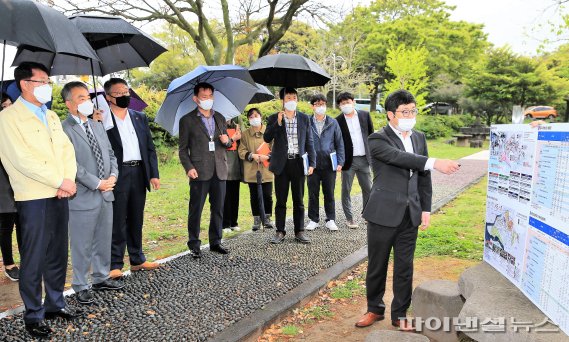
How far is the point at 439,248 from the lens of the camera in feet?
19.3

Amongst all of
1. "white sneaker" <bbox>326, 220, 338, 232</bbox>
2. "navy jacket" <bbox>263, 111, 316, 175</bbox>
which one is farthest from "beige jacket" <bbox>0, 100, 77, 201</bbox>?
"white sneaker" <bbox>326, 220, 338, 232</bbox>

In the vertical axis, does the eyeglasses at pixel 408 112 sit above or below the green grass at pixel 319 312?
above

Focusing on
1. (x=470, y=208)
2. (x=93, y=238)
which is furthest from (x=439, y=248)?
(x=93, y=238)

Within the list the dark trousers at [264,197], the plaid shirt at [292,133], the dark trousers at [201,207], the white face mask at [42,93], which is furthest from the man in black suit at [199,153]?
the white face mask at [42,93]

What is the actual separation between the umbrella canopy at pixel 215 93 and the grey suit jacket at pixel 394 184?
7.86 feet

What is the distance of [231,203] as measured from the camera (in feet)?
22.5

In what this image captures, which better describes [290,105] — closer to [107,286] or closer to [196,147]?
[196,147]

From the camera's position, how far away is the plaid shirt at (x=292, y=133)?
19.3 feet

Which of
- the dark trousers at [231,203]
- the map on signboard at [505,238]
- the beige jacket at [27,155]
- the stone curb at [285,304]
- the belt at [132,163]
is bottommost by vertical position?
the stone curb at [285,304]

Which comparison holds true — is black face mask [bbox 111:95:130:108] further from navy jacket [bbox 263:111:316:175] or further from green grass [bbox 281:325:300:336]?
green grass [bbox 281:325:300:336]

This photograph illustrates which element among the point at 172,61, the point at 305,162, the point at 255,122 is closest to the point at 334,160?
the point at 305,162

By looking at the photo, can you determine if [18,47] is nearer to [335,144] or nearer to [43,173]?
[43,173]

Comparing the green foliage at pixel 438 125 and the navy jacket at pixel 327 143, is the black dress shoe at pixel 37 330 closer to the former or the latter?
the navy jacket at pixel 327 143

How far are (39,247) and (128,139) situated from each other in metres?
1.64
